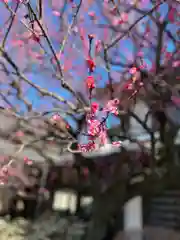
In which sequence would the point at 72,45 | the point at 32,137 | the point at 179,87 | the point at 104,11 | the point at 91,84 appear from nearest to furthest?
the point at 91,84 → the point at 72,45 → the point at 104,11 → the point at 179,87 → the point at 32,137

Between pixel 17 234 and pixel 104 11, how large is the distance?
151 inches

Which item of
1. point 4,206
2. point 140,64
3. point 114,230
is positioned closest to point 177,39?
point 140,64

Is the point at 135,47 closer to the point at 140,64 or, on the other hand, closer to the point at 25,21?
the point at 140,64

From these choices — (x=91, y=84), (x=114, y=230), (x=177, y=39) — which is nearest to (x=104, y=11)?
(x=177, y=39)

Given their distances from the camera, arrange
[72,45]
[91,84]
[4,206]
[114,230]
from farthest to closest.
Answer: [4,206] < [114,230] < [72,45] < [91,84]

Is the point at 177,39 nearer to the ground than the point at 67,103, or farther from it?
farther from it

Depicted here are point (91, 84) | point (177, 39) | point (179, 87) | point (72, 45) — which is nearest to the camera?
point (91, 84)

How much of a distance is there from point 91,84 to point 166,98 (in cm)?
205

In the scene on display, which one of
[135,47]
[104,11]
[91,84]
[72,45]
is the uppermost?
[104,11]

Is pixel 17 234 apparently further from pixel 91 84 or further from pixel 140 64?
pixel 91 84

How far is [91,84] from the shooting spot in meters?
2.01

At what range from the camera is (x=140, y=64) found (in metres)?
3.12

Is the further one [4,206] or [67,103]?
[4,206]

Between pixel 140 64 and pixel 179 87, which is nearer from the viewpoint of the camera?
pixel 140 64
